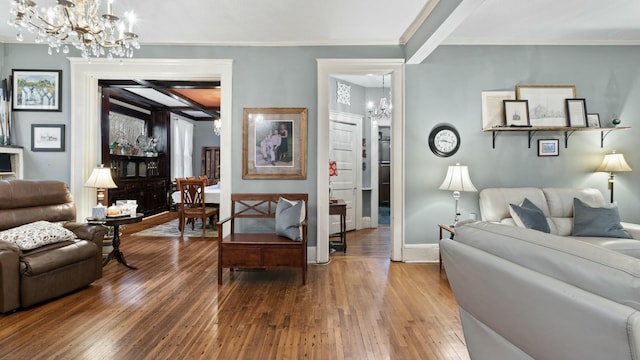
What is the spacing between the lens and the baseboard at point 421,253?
4113 millimetres

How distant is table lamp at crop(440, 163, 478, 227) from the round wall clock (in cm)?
36

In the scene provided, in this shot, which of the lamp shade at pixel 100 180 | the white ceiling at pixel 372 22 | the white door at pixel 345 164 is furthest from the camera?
the white door at pixel 345 164

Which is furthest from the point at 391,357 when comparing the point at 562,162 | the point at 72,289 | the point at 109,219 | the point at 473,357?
the point at 562,162

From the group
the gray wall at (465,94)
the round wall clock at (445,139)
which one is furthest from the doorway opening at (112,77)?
the round wall clock at (445,139)

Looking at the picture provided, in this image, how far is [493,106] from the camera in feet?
13.3

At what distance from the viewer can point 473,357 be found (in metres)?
1.52

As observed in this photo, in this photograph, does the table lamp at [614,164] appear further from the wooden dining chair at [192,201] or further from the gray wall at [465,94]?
the wooden dining chair at [192,201]

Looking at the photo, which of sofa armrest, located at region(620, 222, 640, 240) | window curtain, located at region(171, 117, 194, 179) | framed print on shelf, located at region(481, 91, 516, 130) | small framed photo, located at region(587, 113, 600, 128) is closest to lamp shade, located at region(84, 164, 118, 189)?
window curtain, located at region(171, 117, 194, 179)

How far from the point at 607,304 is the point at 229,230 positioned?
373 centimetres

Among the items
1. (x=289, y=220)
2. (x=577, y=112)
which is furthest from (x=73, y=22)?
(x=577, y=112)

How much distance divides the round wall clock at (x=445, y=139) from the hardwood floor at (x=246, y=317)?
4.95 ft

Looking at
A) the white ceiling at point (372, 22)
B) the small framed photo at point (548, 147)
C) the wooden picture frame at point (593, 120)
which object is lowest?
the small framed photo at point (548, 147)

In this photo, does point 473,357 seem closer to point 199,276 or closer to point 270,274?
point 270,274

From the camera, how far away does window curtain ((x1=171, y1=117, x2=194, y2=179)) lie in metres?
8.23
